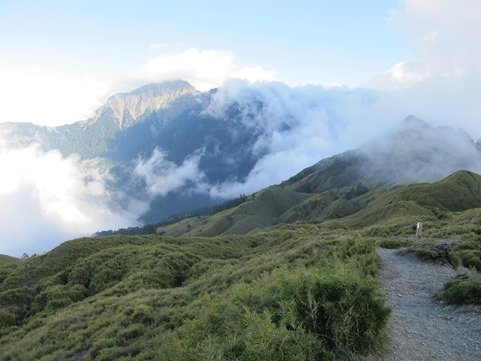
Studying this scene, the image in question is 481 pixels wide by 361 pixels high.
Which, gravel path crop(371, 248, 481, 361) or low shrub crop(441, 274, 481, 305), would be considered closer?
gravel path crop(371, 248, 481, 361)

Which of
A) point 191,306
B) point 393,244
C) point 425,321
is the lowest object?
point 425,321

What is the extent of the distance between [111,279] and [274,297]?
39592 millimetres

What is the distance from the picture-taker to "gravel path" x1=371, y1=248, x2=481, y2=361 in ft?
46.4

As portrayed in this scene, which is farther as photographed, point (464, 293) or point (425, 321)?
point (464, 293)

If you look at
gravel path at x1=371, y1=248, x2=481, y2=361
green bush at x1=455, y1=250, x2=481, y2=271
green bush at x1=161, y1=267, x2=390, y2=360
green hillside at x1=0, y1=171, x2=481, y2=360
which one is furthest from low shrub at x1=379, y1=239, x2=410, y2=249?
green bush at x1=161, y1=267, x2=390, y2=360

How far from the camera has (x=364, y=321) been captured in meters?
13.6

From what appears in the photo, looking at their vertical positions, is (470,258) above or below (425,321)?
below

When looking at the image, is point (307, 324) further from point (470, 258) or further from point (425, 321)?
point (470, 258)

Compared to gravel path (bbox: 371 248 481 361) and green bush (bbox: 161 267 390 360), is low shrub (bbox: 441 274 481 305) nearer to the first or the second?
gravel path (bbox: 371 248 481 361)

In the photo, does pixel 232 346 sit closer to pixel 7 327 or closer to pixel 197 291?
pixel 197 291

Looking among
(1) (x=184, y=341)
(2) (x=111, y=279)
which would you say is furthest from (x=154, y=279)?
(1) (x=184, y=341)

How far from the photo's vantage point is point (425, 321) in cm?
1702

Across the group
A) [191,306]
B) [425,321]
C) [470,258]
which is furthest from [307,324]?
[470,258]

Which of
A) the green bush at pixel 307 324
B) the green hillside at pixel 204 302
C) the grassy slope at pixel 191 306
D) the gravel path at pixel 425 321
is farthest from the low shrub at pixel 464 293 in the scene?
the green bush at pixel 307 324
